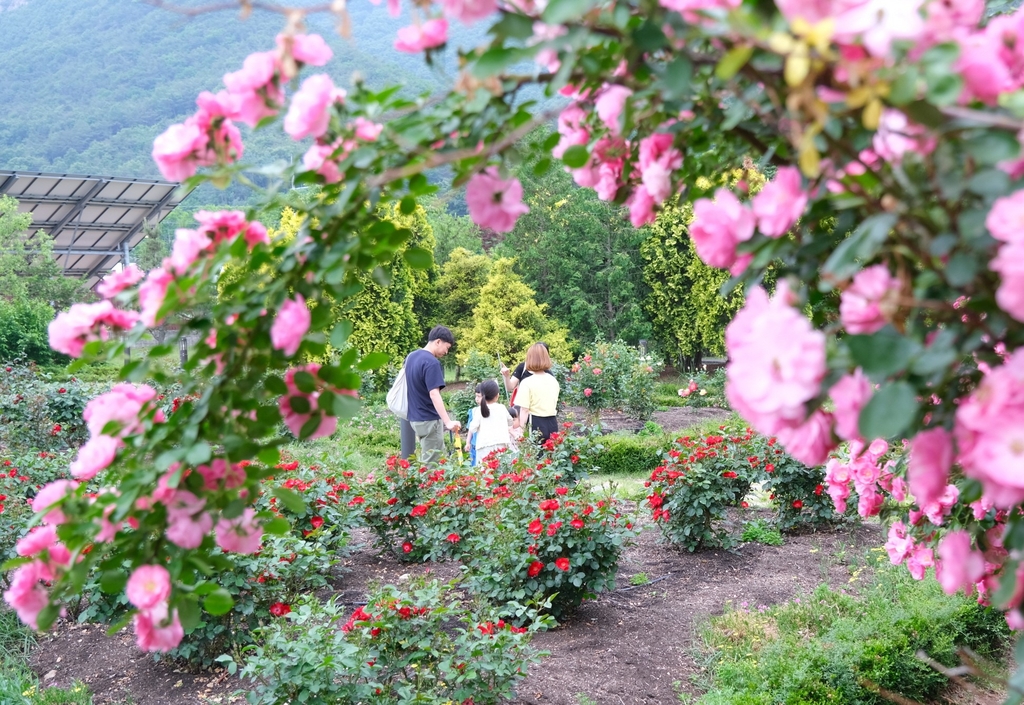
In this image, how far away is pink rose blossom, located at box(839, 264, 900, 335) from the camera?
29.7 inches

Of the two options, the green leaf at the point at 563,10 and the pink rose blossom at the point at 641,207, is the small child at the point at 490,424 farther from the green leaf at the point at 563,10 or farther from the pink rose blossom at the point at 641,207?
the green leaf at the point at 563,10

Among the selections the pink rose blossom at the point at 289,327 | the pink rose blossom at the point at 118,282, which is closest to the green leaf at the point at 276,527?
the pink rose blossom at the point at 289,327

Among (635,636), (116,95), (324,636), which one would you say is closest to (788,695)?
(635,636)

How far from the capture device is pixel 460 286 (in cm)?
1898

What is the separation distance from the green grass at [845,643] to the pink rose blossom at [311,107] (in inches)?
110

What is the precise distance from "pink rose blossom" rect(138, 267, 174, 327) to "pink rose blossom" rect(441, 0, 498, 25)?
52cm

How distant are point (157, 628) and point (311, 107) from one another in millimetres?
714

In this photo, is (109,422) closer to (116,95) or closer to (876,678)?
(876,678)

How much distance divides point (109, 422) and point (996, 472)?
3.37 ft

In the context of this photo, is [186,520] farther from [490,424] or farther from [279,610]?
[490,424]

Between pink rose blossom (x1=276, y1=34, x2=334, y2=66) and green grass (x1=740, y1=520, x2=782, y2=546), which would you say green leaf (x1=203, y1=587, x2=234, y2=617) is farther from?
green grass (x1=740, y1=520, x2=782, y2=546)

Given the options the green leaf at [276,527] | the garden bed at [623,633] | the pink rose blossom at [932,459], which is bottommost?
the garden bed at [623,633]

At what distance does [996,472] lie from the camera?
63cm

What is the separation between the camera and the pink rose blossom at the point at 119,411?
3.52ft
